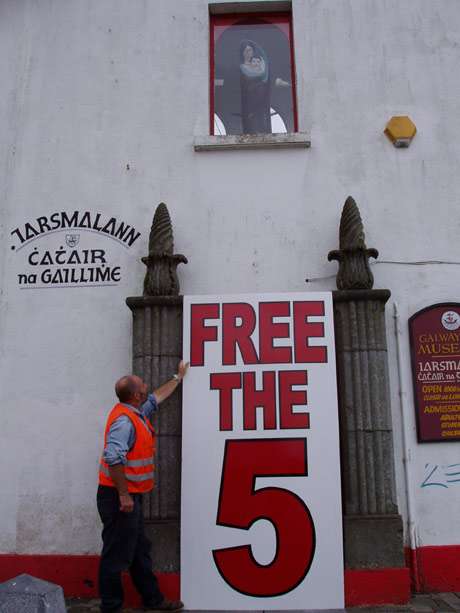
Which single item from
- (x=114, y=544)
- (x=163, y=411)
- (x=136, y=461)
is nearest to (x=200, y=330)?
(x=163, y=411)

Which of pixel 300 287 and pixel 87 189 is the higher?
pixel 87 189

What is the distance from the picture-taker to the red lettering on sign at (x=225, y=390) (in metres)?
5.08

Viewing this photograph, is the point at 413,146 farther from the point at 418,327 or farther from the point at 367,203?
the point at 418,327

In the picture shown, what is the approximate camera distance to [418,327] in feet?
17.8

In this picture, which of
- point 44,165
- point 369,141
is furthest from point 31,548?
point 369,141

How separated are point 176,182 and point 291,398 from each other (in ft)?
8.01

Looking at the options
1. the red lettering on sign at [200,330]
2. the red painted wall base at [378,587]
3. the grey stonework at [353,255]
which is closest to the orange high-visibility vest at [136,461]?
the red lettering on sign at [200,330]

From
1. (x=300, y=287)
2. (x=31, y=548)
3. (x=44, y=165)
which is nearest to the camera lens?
(x=31, y=548)

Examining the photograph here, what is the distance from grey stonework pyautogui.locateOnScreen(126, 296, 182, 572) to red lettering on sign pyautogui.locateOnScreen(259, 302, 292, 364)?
0.76m

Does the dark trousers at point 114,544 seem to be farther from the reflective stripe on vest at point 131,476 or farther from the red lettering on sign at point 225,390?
the red lettering on sign at point 225,390

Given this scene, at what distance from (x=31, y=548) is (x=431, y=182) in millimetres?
5140

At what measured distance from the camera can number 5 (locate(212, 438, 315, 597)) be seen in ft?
15.7

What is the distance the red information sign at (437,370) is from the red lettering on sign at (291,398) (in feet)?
3.48

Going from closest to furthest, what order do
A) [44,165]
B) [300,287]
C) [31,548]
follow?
1. [31,548]
2. [300,287]
3. [44,165]
